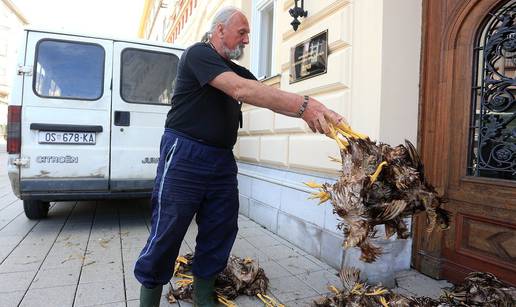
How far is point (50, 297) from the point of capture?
9.42 feet

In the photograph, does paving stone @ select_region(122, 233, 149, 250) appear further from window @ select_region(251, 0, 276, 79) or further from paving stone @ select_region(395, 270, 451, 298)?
window @ select_region(251, 0, 276, 79)

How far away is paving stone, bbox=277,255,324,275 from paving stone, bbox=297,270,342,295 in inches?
3.2

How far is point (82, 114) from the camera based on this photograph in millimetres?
4844

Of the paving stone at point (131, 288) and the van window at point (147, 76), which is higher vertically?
the van window at point (147, 76)

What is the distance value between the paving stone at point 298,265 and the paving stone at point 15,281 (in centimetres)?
221

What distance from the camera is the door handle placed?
5.02m

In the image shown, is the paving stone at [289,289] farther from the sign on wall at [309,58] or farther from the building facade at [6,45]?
the building facade at [6,45]

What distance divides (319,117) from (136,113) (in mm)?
3757

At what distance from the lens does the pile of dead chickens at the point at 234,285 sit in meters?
2.88

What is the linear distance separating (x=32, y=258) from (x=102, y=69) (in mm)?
2495

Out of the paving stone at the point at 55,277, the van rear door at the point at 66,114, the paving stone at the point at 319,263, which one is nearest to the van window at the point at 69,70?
the van rear door at the point at 66,114

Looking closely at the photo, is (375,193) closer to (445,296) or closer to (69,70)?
(445,296)

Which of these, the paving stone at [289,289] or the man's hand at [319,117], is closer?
the man's hand at [319,117]

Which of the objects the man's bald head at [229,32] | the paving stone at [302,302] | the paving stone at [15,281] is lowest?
the paving stone at [15,281]
